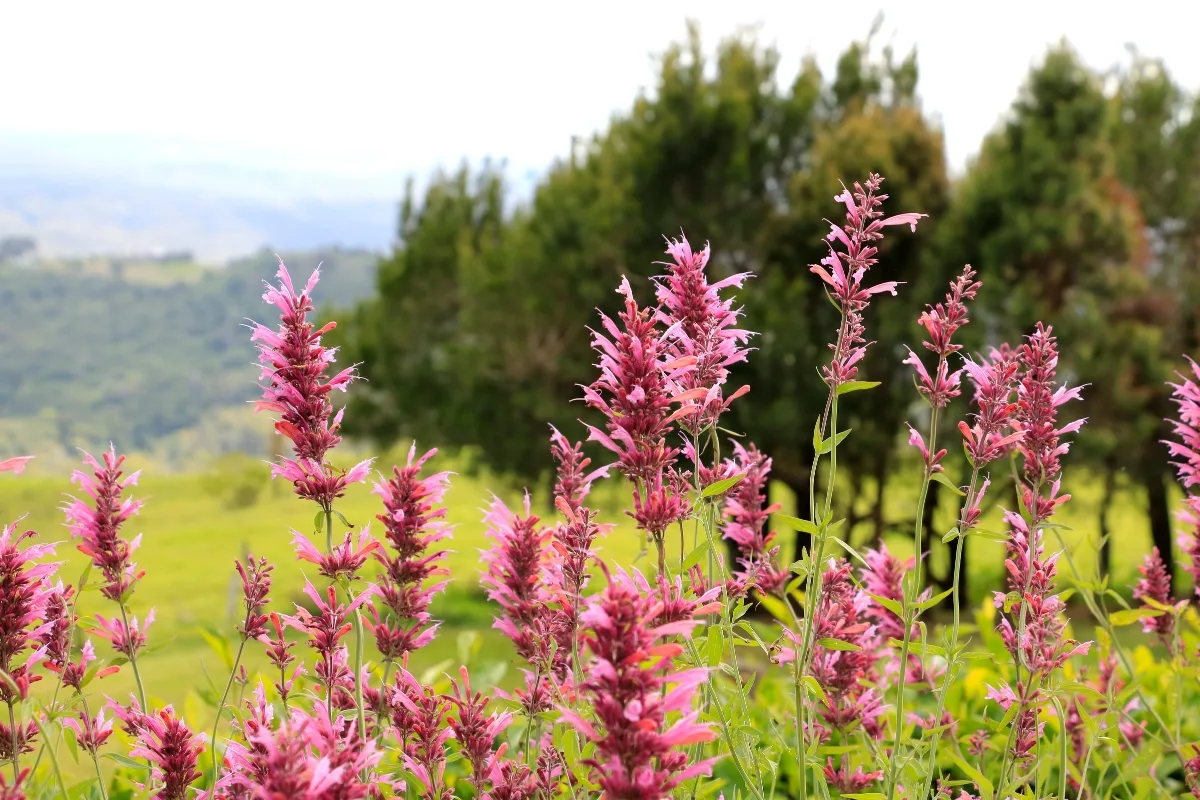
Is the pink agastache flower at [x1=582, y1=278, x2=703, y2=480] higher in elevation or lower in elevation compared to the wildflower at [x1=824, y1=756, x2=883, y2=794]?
higher

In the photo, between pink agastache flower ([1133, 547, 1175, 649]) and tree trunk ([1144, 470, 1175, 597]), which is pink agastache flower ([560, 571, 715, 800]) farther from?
tree trunk ([1144, 470, 1175, 597])

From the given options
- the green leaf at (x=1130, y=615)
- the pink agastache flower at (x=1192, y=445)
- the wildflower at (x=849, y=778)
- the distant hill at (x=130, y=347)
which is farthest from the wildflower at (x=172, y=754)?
the distant hill at (x=130, y=347)

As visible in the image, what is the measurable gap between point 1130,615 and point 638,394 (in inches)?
70.3

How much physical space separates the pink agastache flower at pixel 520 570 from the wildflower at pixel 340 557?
0.34 m

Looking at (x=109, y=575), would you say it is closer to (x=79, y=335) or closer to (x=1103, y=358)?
(x=1103, y=358)

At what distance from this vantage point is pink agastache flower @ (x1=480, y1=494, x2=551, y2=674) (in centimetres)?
228

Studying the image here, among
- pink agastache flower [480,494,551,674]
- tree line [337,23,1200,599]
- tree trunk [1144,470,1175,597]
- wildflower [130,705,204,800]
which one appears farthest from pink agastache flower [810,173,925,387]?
tree trunk [1144,470,1175,597]

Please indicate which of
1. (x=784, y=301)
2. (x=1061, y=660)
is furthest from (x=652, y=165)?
(x=1061, y=660)

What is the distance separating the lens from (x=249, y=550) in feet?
21.1

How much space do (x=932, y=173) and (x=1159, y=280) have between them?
12.4 feet

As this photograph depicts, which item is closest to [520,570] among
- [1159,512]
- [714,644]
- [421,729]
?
[421,729]

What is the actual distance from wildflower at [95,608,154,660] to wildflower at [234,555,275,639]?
0.27 metres

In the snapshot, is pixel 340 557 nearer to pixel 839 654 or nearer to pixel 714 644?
pixel 714 644

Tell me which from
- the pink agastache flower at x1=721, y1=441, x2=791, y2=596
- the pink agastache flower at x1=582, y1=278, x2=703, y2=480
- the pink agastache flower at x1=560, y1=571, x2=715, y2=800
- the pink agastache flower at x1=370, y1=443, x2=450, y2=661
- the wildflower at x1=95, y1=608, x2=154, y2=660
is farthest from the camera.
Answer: the pink agastache flower at x1=721, y1=441, x2=791, y2=596
